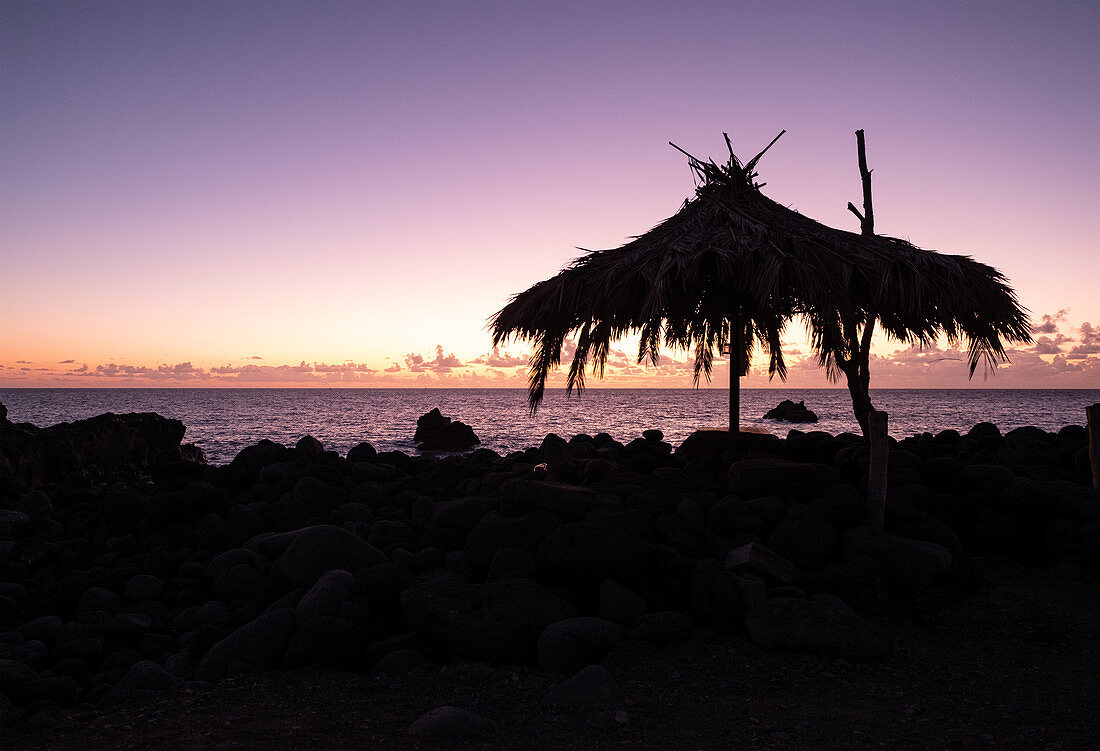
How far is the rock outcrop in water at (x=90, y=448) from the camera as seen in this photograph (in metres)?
14.7

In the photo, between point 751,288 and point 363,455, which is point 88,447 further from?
point 751,288

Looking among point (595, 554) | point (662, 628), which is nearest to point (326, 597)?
point (595, 554)

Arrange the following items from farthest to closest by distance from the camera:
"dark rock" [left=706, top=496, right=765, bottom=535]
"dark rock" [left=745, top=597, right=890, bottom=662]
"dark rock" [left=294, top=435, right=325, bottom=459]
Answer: "dark rock" [left=294, top=435, right=325, bottom=459] < "dark rock" [left=706, top=496, right=765, bottom=535] < "dark rock" [left=745, top=597, right=890, bottom=662]

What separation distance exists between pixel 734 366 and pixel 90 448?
15.5m

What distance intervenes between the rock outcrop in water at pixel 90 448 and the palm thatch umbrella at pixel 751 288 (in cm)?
902

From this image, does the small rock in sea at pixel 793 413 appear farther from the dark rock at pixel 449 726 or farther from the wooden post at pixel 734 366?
the dark rock at pixel 449 726

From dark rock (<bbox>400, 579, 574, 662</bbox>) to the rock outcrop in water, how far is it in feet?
32.4

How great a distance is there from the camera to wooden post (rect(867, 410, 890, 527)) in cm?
680

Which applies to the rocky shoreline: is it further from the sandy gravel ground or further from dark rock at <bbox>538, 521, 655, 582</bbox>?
the sandy gravel ground

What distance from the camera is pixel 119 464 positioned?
1752 cm

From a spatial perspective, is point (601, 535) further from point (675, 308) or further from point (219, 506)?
point (219, 506)

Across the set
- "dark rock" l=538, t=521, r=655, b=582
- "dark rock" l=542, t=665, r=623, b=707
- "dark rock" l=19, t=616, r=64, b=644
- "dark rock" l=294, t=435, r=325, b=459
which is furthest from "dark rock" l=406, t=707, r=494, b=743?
"dark rock" l=294, t=435, r=325, b=459

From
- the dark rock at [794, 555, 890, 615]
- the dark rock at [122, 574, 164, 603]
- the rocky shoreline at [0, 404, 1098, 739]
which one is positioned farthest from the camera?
the dark rock at [122, 574, 164, 603]

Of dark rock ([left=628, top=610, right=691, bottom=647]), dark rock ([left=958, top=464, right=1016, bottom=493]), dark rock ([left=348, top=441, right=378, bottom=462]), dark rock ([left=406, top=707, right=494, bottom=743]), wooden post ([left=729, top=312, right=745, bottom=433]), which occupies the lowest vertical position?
dark rock ([left=406, top=707, right=494, bottom=743])
